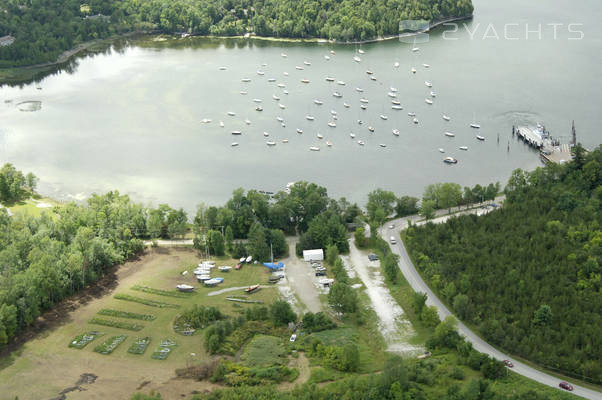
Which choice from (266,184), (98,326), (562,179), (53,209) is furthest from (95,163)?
(562,179)

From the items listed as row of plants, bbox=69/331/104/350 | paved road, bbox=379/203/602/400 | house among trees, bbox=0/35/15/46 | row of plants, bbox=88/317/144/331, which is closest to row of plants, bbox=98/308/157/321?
row of plants, bbox=88/317/144/331

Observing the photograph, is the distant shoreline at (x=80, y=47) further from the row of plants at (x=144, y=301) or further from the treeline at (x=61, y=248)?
the row of plants at (x=144, y=301)

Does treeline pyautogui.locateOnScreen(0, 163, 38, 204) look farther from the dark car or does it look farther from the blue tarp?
the dark car

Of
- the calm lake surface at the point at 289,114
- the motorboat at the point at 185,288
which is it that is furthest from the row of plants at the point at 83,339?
the calm lake surface at the point at 289,114

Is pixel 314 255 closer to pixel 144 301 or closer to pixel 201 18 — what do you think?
pixel 144 301

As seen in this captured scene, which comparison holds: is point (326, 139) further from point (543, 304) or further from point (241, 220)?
point (543, 304)

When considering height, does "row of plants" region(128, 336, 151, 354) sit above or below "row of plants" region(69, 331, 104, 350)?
below
